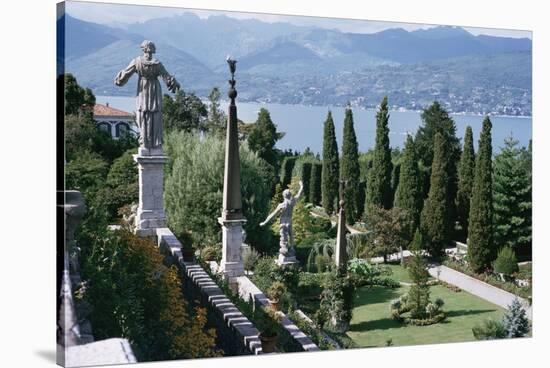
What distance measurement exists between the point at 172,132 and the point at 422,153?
13.5ft

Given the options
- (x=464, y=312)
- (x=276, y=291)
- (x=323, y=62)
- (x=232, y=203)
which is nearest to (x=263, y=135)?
(x=232, y=203)

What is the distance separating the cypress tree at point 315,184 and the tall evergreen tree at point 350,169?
Answer: 0.44m

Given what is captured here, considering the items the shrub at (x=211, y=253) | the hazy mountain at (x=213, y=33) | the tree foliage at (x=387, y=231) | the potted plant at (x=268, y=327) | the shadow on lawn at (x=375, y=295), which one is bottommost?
the potted plant at (x=268, y=327)

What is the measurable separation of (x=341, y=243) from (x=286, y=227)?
0.88 m

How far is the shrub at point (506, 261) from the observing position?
1229 cm

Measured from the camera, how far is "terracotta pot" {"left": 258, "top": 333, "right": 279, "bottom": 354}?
10.1m

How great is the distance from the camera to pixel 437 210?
12859 mm

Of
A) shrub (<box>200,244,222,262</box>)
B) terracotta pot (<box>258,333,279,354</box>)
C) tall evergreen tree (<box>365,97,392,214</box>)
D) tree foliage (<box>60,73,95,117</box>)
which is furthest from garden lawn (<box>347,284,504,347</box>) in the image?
tree foliage (<box>60,73,95,117</box>)

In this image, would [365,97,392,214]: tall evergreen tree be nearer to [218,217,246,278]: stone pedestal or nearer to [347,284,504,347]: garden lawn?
[347,284,504,347]: garden lawn

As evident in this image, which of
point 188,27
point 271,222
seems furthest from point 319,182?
point 188,27

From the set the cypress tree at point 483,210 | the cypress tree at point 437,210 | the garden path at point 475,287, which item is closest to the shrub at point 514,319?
the garden path at point 475,287

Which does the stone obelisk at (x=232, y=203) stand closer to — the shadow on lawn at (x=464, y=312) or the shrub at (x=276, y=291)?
the shrub at (x=276, y=291)

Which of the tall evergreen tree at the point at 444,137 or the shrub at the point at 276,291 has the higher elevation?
the tall evergreen tree at the point at 444,137

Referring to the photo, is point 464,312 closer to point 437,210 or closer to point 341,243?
point 437,210
